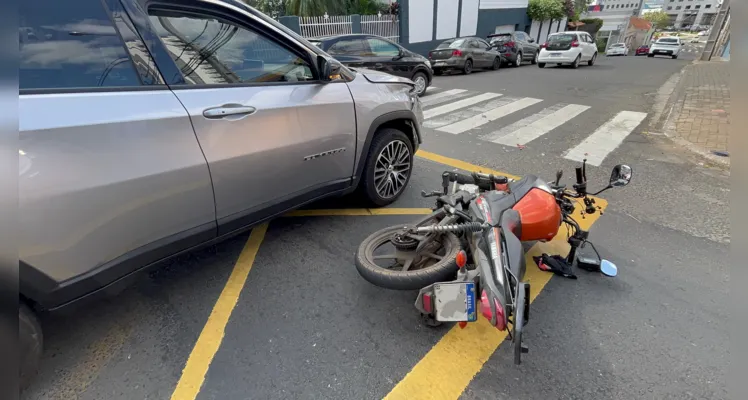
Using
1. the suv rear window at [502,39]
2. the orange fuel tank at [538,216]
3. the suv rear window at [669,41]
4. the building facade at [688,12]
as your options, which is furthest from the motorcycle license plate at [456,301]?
the building facade at [688,12]

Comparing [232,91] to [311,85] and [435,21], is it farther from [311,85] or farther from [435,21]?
[435,21]

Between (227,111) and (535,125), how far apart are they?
6.22 m

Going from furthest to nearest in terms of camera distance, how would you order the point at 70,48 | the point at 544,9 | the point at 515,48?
the point at 544,9 < the point at 515,48 < the point at 70,48

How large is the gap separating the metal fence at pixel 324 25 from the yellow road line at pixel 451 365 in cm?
1555

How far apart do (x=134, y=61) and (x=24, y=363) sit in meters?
1.65

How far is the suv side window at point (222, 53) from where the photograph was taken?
2.25 m

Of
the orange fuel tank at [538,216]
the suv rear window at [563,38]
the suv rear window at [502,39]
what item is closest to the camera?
the orange fuel tank at [538,216]

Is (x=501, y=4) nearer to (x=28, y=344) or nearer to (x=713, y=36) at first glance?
(x=713, y=36)

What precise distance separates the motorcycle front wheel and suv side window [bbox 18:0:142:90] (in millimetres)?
1753

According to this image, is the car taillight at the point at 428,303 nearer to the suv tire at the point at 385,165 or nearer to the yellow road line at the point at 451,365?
the yellow road line at the point at 451,365

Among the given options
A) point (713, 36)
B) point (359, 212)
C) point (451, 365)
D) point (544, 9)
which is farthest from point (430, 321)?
point (544, 9)

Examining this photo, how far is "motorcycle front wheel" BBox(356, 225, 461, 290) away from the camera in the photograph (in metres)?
2.15

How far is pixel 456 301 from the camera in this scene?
1.89 metres

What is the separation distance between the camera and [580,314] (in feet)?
7.73
